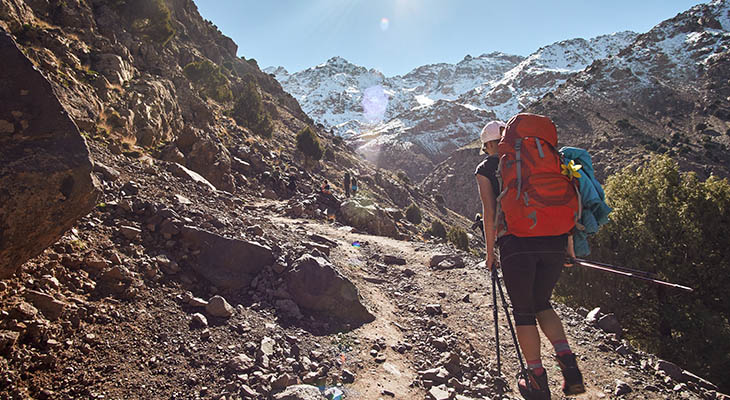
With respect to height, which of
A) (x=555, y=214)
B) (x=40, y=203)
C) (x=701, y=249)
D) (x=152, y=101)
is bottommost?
(x=701, y=249)

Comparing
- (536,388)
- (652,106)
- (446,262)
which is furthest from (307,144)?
(652,106)

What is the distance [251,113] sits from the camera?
32969 mm

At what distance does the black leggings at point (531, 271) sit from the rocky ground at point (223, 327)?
1.74 m

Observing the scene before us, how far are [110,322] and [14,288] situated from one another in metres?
0.86

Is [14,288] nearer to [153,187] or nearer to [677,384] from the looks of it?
[153,187]

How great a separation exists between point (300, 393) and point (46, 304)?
2593 millimetres

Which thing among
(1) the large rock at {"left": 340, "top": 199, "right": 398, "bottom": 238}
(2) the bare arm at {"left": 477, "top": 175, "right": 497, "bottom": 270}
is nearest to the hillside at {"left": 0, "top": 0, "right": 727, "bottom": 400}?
(2) the bare arm at {"left": 477, "top": 175, "right": 497, "bottom": 270}

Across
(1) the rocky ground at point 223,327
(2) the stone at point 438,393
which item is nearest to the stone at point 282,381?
(1) the rocky ground at point 223,327

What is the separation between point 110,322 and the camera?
3496 millimetres

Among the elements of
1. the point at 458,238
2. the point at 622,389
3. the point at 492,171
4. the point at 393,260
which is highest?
the point at 492,171

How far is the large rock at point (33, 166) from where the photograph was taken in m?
2.78

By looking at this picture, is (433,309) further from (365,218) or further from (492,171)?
(365,218)

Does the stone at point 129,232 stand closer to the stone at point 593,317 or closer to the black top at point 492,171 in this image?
the black top at point 492,171

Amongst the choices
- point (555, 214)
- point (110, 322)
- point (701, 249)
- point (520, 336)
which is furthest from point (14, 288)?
point (701, 249)
